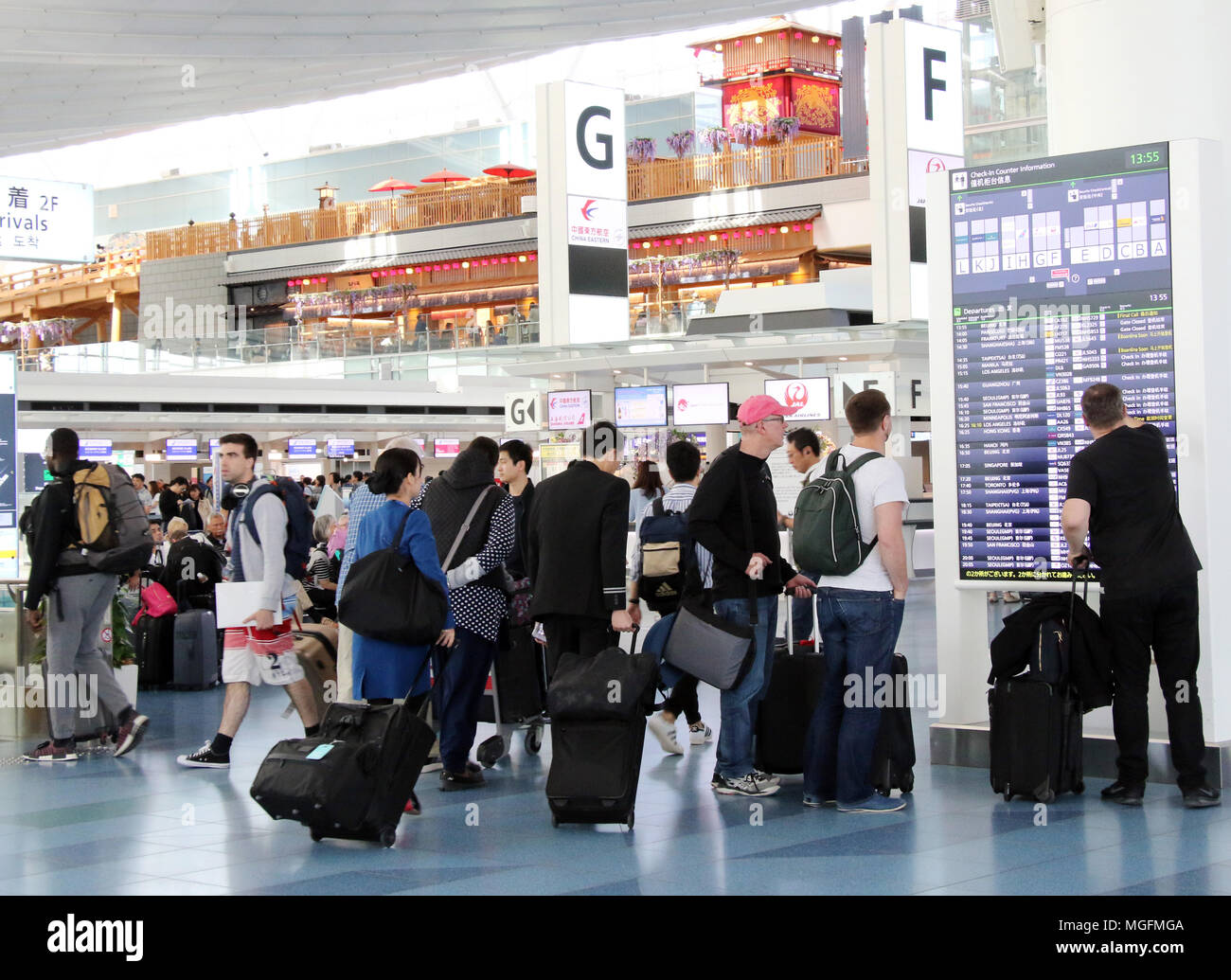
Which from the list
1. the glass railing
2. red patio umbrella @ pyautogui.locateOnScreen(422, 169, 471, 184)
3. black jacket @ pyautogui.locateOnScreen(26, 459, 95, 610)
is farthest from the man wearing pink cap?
red patio umbrella @ pyautogui.locateOnScreen(422, 169, 471, 184)

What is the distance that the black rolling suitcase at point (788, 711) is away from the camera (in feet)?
20.9

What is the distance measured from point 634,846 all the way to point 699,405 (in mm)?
17031

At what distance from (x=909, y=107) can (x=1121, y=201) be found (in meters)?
14.8

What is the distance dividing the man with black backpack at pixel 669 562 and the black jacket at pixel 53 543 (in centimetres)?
281

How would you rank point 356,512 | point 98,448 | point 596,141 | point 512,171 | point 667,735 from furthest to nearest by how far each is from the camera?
point 512,171 < point 98,448 < point 596,141 < point 667,735 < point 356,512

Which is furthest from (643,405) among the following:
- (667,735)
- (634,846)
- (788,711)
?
(634,846)

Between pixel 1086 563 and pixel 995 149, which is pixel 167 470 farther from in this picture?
pixel 1086 563

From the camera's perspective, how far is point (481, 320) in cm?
4644

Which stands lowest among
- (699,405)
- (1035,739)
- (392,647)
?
(1035,739)

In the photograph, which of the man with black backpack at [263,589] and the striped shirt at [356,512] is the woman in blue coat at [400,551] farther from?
the man with black backpack at [263,589]

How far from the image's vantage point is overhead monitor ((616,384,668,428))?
22.3m

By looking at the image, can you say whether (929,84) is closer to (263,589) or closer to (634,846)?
(263,589)

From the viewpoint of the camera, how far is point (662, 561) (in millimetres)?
7062

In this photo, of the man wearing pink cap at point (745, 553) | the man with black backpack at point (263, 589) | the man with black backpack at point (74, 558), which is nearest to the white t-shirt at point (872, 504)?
the man wearing pink cap at point (745, 553)
